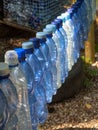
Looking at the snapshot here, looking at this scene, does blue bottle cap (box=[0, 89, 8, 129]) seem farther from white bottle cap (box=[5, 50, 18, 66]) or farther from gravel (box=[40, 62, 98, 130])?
gravel (box=[40, 62, 98, 130])

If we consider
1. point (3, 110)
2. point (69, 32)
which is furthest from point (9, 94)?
point (69, 32)

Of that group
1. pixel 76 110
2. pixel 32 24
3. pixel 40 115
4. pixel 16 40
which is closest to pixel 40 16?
pixel 32 24

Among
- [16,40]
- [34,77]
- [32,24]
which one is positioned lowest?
[16,40]

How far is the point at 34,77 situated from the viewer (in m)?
2.58

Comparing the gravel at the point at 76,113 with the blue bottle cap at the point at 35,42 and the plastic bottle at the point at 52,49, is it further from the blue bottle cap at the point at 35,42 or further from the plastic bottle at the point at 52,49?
the blue bottle cap at the point at 35,42

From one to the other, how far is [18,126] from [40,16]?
4.32 metres

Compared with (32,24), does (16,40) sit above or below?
below

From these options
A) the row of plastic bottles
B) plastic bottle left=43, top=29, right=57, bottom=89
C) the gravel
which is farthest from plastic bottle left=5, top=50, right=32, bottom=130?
the gravel

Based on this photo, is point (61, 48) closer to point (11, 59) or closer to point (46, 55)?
point (46, 55)

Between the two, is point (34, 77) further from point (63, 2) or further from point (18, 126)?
point (63, 2)

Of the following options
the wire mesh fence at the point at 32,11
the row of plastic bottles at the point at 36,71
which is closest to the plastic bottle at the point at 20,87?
the row of plastic bottles at the point at 36,71

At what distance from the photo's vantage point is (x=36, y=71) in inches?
106

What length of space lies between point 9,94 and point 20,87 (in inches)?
7.2

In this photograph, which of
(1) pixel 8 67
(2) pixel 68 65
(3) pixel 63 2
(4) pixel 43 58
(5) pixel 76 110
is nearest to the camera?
(1) pixel 8 67
